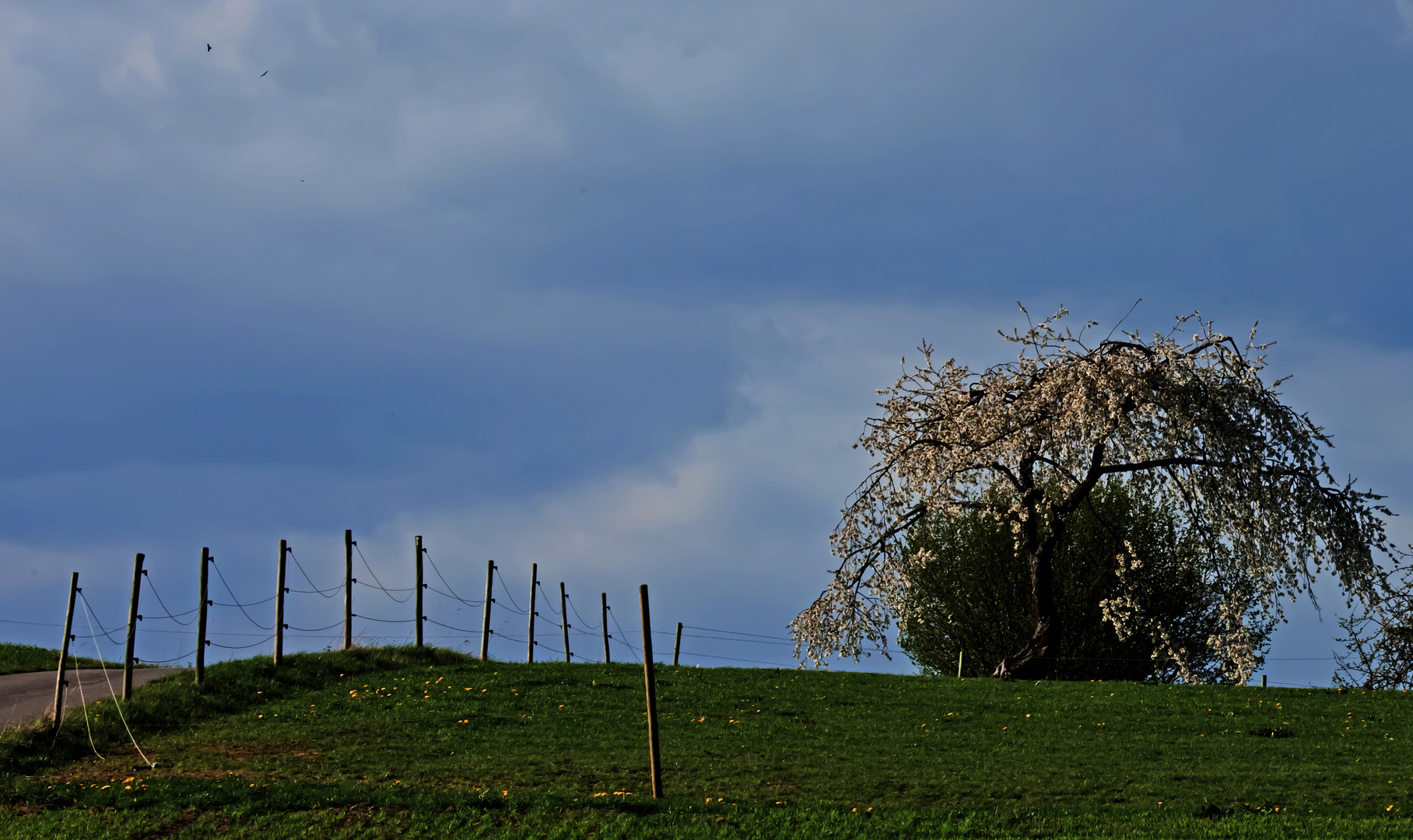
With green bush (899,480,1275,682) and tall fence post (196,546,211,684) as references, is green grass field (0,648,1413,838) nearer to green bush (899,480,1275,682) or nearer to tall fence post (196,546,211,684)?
tall fence post (196,546,211,684)

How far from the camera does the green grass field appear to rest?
14.2m

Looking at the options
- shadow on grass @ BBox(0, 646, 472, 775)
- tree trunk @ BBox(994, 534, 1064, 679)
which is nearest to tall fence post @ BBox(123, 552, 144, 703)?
shadow on grass @ BBox(0, 646, 472, 775)

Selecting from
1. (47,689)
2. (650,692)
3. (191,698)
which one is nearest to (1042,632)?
(650,692)

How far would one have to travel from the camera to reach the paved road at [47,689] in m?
21.5

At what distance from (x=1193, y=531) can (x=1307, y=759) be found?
45.7ft

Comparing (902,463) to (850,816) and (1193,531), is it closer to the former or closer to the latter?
(1193,531)

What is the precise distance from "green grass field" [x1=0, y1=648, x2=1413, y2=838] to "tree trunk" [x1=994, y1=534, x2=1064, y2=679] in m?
3.43

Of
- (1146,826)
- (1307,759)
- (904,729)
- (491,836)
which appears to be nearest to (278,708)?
(491,836)

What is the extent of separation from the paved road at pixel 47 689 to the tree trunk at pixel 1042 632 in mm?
21627

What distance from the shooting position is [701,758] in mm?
18547

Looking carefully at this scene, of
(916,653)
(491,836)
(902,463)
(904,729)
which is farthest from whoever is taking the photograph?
(916,653)

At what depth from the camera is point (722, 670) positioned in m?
28.3

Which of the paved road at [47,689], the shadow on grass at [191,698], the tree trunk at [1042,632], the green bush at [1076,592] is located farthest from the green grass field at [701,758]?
the green bush at [1076,592]

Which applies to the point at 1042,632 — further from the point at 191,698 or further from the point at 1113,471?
the point at 191,698
